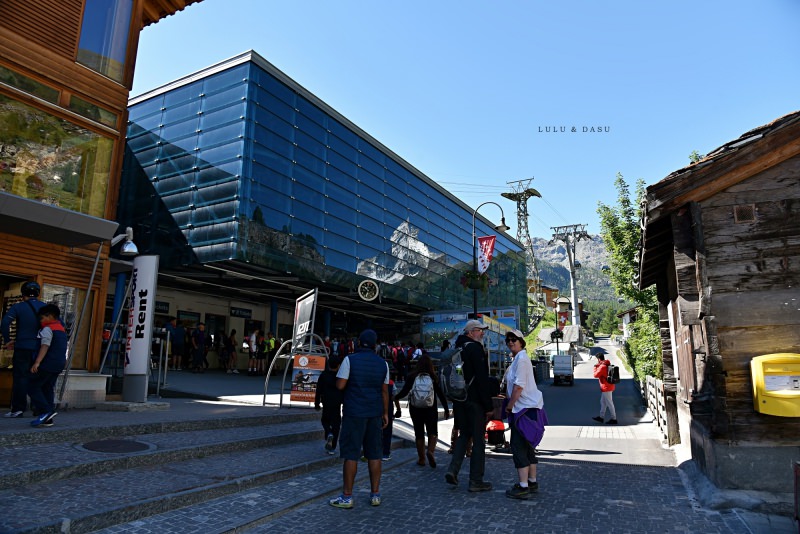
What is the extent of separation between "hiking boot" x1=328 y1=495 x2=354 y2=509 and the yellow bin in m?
4.36

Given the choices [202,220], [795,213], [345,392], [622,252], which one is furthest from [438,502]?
[202,220]

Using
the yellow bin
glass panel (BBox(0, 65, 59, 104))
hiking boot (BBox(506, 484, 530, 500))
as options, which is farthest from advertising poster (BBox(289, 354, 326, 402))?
the yellow bin

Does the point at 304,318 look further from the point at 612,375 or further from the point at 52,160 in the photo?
the point at 612,375

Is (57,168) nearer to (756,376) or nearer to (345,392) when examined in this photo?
(345,392)

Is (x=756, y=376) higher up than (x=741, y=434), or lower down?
higher up

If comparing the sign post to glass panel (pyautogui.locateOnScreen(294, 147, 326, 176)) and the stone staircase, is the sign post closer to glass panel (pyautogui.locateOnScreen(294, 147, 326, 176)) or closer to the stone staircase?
the stone staircase

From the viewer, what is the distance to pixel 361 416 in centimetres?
530

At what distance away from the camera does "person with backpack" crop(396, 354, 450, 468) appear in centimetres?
722

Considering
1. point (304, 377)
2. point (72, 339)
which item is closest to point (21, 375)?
point (72, 339)

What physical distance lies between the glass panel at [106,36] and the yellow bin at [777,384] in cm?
1255

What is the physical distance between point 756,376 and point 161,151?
24298 millimetres

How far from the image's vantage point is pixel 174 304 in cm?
2362

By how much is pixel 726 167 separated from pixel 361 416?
5.01 m

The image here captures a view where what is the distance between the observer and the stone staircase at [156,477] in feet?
13.9
